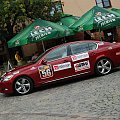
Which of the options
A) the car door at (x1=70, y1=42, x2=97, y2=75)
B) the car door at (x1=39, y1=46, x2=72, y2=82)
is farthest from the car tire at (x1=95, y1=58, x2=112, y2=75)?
the car door at (x1=39, y1=46, x2=72, y2=82)

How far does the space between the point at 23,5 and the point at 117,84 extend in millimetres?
11335

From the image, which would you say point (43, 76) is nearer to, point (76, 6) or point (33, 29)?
point (33, 29)

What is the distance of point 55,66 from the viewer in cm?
1170

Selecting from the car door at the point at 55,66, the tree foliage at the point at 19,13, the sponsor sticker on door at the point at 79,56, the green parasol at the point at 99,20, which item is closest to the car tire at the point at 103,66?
the sponsor sticker on door at the point at 79,56

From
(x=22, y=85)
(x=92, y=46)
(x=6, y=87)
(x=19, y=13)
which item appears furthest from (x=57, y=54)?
(x=19, y=13)

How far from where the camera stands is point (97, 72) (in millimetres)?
12133

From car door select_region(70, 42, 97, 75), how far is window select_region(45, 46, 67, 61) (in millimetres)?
277

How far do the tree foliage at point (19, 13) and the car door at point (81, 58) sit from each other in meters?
8.31

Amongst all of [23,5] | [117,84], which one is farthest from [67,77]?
[23,5]

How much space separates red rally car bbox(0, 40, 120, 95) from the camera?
11.5 metres

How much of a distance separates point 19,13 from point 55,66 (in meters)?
9.55

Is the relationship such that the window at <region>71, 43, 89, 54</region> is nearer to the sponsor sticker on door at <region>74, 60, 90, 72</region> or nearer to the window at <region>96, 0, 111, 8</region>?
the sponsor sticker on door at <region>74, 60, 90, 72</region>

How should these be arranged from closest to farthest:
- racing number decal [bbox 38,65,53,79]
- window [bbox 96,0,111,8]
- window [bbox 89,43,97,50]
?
racing number decal [bbox 38,65,53,79] < window [bbox 89,43,97,50] < window [bbox 96,0,111,8]

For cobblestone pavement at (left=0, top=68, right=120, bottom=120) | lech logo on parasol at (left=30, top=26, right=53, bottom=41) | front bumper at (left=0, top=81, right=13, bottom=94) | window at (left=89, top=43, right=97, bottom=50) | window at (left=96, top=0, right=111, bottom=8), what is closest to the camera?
cobblestone pavement at (left=0, top=68, right=120, bottom=120)
